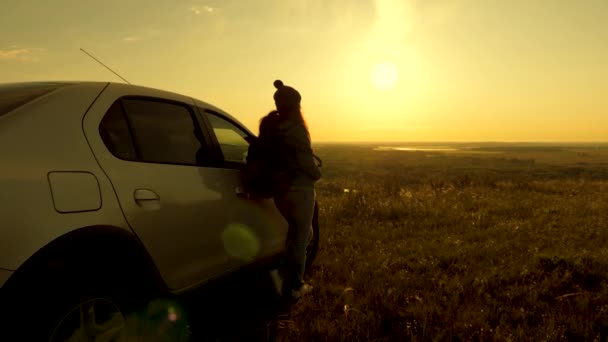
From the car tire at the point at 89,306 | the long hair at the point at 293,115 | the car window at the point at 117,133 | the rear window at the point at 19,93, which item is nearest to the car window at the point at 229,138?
the long hair at the point at 293,115

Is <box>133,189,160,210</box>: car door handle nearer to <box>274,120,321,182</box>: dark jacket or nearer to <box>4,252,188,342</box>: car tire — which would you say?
<box>4,252,188,342</box>: car tire

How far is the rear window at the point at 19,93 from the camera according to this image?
2.52 m

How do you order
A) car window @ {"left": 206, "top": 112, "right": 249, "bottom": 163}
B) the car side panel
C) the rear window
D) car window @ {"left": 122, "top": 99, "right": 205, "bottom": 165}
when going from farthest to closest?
1. car window @ {"left": 206, "top": 112, "right": 249, "bottom": 163}
2. car window @ {"left": 122, "top": 99, "right": 205, "bottom": 165}
3. the rear window
4. the car side panel

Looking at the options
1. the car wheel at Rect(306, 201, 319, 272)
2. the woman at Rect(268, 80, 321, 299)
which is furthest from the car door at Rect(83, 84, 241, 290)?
the car wheel at Rect(306, 201, 319, 272)

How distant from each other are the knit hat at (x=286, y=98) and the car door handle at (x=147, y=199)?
1.65 metres

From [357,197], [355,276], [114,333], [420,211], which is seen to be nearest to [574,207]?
[420,211]

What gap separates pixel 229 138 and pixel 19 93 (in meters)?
1.96

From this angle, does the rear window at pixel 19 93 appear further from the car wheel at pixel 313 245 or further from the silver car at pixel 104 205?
the car wheel at pixel 313 245

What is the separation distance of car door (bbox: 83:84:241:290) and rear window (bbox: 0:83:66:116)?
29 centimetres

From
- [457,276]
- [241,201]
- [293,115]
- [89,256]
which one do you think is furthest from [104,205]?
[457,276]

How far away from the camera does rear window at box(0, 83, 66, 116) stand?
8.27 feet

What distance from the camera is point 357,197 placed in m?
11.0

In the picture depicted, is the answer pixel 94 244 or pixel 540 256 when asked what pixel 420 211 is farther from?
pixel 94 244

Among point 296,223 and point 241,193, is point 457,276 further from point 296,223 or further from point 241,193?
point 241,193
